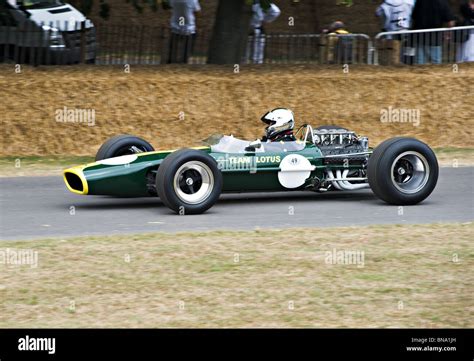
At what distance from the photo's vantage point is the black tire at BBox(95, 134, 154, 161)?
11.9 m

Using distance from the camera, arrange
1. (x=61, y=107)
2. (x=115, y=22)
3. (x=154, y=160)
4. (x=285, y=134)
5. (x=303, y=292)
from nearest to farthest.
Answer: (x=303, y=292), (x=154, y=160), (x=285, y=134), (x=61, y=107), (x=115, y=22)

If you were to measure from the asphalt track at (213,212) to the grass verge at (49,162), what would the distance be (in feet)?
3.58

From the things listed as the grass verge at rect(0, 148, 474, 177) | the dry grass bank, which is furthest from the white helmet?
the dry grass bank

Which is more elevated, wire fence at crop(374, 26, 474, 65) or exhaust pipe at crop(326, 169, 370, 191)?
wire fence at crop(374, 26, 474, 65)

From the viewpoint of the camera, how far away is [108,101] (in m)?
15.6

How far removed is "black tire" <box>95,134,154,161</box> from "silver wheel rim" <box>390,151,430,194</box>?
106 inches

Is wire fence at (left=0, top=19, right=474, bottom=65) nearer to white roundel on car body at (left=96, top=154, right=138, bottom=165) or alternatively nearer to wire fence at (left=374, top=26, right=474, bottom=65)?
wire fence at (left=374, top=26, right=474, bottom=65)

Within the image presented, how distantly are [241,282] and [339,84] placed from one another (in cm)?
884

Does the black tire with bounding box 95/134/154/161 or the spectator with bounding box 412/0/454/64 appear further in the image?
the spectator with bounding box 412/0/454/64

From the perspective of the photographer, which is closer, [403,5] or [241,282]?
[241,282]

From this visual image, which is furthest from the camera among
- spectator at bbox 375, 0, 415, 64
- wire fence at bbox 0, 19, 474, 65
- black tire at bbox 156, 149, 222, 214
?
spectator at bbox 375, 0, 415, 64

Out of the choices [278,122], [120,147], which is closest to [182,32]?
[120,147]
